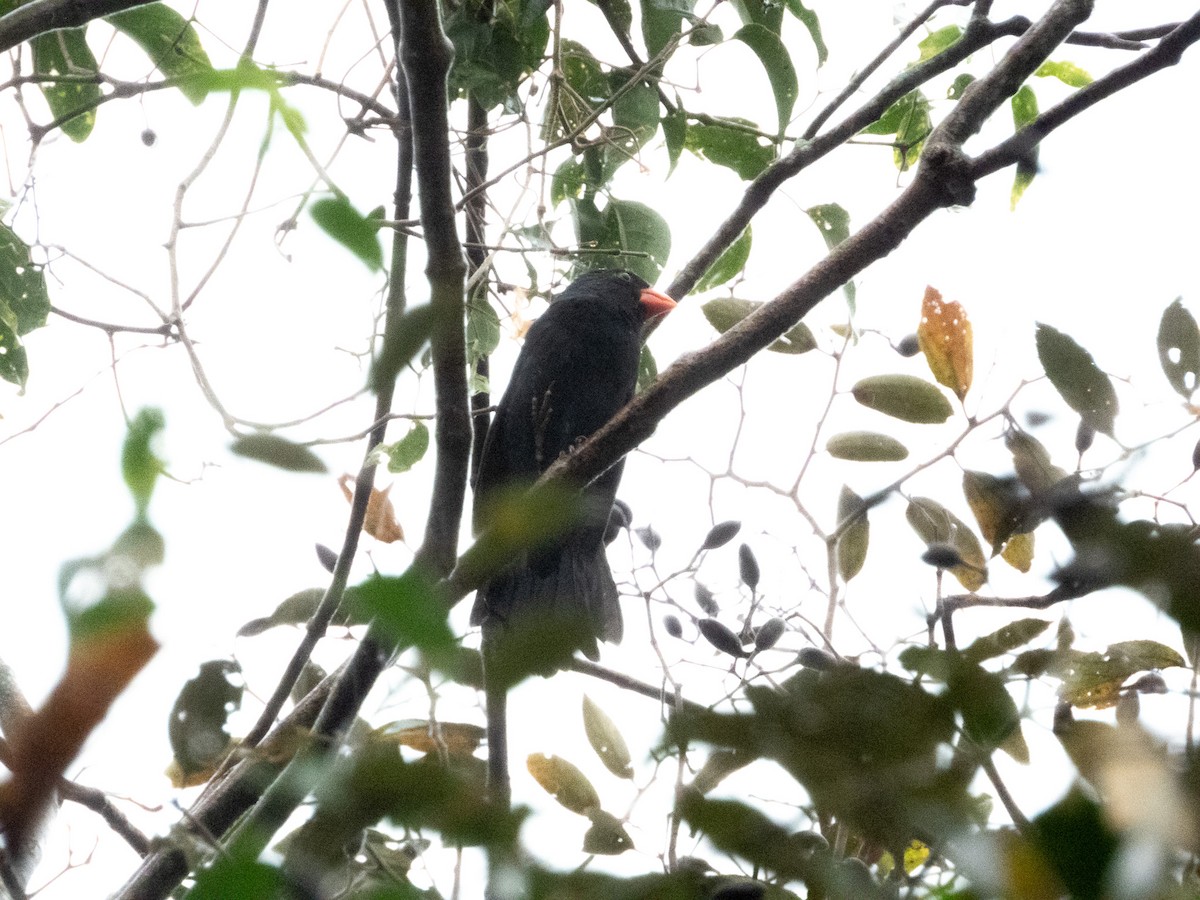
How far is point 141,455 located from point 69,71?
294 cm

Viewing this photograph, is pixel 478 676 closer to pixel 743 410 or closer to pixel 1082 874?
pixel 1082 874

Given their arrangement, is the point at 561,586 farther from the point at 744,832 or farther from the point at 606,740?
the point at 744,832

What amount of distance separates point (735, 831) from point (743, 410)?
7.29 ft

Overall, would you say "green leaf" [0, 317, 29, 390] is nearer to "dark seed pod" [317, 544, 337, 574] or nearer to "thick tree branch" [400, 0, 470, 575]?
"dark seed pod" [317, 544, 337, 574]

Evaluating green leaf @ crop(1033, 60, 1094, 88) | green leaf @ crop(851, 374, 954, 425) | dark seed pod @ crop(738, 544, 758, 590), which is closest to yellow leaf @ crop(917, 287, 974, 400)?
green leaf @ crop(851, 374, 954, 425)

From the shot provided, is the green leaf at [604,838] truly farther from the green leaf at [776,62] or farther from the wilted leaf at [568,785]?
the green leaf at [776,62]

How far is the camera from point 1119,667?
104 cm

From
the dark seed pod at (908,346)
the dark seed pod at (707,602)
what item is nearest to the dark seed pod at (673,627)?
the dark seed pod at (707,602)

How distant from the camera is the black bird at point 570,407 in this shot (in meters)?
3.42

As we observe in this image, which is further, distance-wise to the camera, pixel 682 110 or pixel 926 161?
pixel 682 110

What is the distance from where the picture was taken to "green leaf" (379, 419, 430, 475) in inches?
102

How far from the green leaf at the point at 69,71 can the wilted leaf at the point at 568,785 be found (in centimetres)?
204

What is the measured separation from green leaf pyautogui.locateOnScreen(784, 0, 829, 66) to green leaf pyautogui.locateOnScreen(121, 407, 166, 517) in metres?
2.76

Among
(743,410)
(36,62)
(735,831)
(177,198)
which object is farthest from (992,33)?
(735,831)
